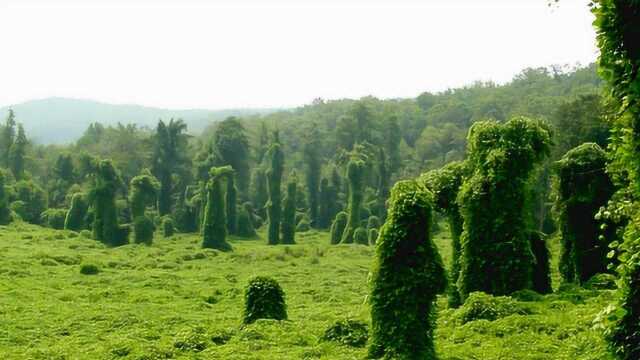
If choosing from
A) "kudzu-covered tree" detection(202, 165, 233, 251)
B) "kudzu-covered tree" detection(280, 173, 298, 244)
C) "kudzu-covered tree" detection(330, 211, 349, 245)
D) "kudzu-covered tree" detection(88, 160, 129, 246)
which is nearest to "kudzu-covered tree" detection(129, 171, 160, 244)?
"kudzu-covered tree" detection(88, 160, 129, 246)

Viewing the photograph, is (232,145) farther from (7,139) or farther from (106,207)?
(7,139)

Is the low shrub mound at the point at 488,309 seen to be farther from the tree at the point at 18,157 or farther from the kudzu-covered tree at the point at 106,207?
the tree at the point at 18,157

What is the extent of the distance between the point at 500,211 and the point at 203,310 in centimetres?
1155

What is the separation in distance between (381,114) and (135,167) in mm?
33681

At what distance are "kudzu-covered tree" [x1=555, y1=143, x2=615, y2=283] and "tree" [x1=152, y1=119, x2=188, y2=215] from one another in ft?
161

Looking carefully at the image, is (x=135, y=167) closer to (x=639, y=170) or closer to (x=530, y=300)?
(x=530, y=300)

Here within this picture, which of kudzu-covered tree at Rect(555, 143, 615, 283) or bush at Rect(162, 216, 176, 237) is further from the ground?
kudzu-covered tree at Rect(555, 143, 615, 283)

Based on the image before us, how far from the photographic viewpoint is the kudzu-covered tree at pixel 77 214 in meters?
55.0

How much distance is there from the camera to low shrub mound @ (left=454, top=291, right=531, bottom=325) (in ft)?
54.2

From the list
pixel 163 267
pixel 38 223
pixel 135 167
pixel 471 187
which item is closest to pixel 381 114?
pixel 135 167

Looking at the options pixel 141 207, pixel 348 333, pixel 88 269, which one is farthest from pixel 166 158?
pixel 348 333

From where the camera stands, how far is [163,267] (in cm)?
3450

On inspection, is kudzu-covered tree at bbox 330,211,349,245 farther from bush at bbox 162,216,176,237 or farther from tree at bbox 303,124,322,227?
bush at bbox 162,216,176,237

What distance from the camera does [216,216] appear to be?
156 feet
